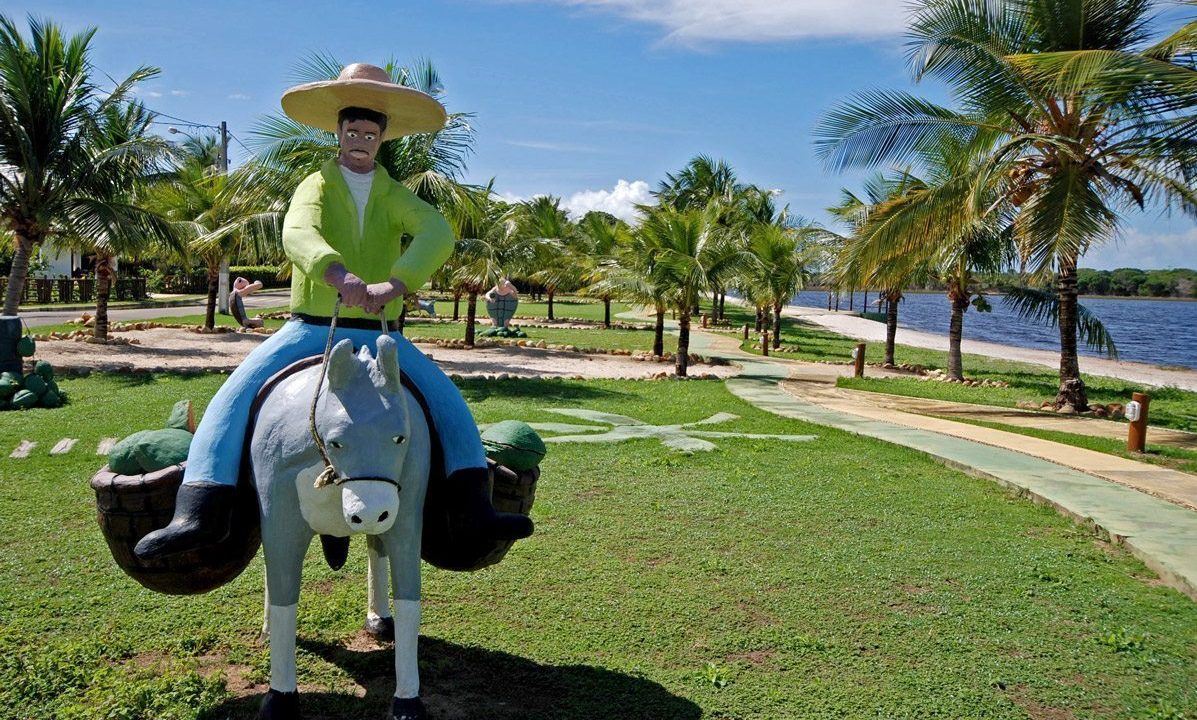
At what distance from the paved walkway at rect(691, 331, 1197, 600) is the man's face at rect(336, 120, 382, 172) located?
20.0ft

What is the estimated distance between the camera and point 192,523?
3424 mm

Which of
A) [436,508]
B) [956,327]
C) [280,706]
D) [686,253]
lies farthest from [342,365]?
[956,327]

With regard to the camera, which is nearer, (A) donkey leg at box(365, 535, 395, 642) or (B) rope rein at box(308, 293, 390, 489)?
(B) rope rein at box(308, 293, 390, 489)

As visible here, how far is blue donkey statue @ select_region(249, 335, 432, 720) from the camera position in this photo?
10.3 feet

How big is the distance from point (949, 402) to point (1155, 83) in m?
7.66

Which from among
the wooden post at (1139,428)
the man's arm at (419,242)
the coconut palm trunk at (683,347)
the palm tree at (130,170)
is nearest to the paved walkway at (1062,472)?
the wooden post at (1139,428)

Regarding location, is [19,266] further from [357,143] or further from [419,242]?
[419,242]

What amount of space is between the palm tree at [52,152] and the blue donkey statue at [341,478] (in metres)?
13.3

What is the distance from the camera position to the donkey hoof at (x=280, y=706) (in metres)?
3.60

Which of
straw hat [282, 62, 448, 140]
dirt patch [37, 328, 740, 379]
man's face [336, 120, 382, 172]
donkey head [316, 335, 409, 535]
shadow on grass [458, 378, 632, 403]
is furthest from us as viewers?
dirt patch [37, 328, 740, 379]

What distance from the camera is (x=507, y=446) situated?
172 inches

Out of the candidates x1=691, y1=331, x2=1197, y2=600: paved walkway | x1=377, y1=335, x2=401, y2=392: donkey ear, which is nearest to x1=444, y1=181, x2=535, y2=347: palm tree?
x1=691, y1=331, x2=1197, y2=600: paved walkway

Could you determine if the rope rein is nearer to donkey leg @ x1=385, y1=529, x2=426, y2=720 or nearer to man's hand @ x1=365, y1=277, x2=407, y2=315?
man's hand @ x1=365, y1=277, x2=407, y2=315

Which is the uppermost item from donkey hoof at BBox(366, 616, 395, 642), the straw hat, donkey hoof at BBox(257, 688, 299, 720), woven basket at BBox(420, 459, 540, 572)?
the straw hat
